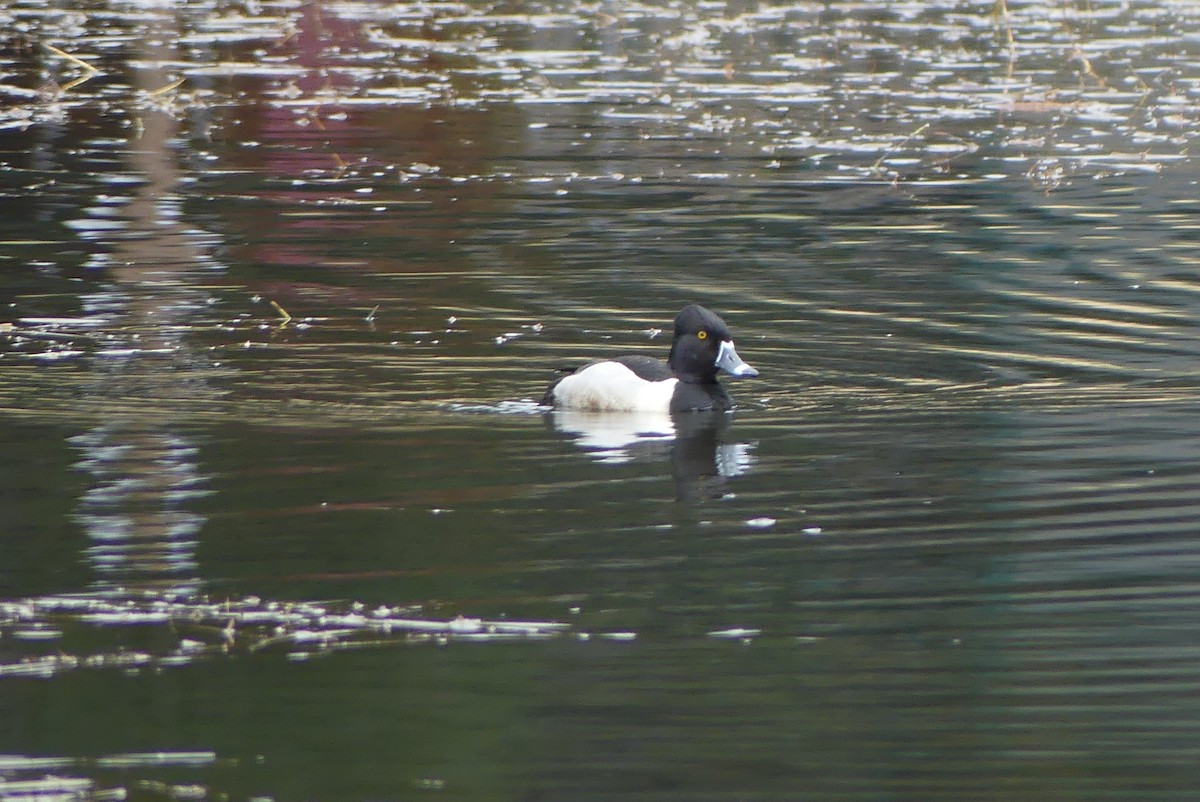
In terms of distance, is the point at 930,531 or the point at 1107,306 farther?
the point at 1107,306

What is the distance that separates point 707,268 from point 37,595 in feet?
28.6

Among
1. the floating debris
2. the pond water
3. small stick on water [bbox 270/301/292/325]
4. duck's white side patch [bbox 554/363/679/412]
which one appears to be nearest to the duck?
duck's white side patch [bbox 554/363/679/412]

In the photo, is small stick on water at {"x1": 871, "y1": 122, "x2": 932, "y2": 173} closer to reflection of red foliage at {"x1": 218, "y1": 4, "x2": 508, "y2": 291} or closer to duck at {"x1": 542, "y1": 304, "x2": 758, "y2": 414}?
reflection of red foliage at {"x1": 218, "y1": 4, "x2": 508, "y2": 291}

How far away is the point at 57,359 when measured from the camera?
42.7 feet

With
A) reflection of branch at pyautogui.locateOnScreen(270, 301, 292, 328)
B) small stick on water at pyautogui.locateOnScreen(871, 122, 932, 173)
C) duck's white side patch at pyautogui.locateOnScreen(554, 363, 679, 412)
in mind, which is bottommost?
small stick on water at pyautogui.locateOnScreen(871, 122, 932, 173)

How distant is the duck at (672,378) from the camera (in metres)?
12.1

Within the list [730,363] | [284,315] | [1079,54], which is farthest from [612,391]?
[1079,54]

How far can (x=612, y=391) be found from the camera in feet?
39.7

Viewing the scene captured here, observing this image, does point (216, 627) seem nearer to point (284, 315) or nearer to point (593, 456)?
point (593, 456)

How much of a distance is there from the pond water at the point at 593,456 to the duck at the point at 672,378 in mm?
237

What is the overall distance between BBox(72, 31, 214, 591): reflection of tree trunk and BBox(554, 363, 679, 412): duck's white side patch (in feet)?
6.88

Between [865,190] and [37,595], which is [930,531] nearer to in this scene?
[37,595]

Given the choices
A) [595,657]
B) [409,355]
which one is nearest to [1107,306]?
[409,355]

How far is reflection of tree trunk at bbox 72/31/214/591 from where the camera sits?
28.7 feet
